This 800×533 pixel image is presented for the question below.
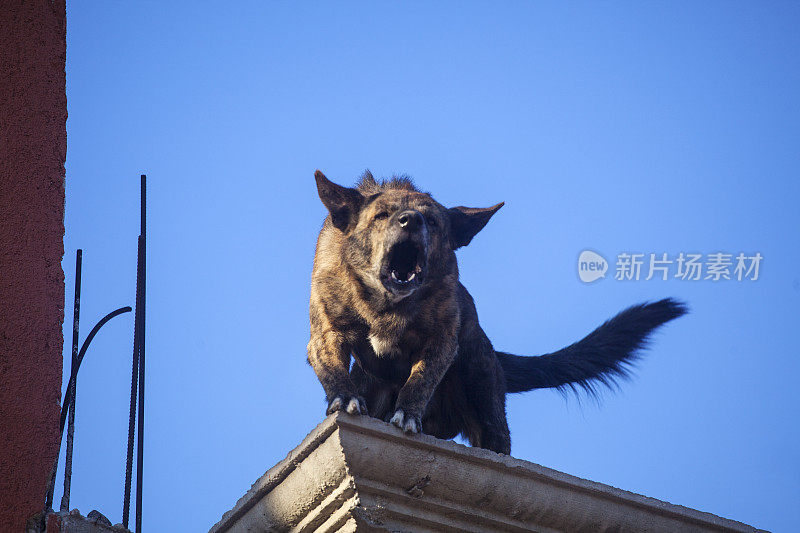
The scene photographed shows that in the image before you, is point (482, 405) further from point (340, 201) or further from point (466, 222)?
point (340, 201)

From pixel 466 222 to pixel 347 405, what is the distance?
1639mm

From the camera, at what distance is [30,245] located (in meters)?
3.22

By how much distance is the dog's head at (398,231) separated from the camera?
4.55 meters

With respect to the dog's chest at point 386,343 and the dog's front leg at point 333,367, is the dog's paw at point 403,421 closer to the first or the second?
the dog's front leg at point 333,367

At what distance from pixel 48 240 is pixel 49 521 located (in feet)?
3.18

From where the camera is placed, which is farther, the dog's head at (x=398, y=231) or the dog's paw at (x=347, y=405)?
the dog's head at (x=398, y=231)

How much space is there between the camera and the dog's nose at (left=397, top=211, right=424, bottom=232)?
4555 mm

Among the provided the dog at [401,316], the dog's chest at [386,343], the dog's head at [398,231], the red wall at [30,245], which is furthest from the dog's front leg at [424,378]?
the red wall at [30,245]

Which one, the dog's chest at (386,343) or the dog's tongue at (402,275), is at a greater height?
the dog's tongue at (402,275)

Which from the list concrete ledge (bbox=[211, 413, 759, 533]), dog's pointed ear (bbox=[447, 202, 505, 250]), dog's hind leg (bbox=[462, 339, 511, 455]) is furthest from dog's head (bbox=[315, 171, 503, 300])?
concrete ledge (bbox=[211, 413, 759, 533])

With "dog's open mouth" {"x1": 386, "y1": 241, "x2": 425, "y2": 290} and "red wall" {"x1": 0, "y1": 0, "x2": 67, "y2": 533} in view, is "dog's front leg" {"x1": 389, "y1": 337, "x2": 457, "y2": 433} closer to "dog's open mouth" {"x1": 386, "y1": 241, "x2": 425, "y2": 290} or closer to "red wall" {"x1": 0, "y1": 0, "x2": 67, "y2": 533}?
"dog's open mouth" {"x1": 386, "y1": 241, "x2": 425, "y2": 290}

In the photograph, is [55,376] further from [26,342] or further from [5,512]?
[5,512]

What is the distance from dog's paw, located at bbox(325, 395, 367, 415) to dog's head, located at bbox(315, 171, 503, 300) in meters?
0.70

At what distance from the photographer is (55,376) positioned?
3211 millimetres
